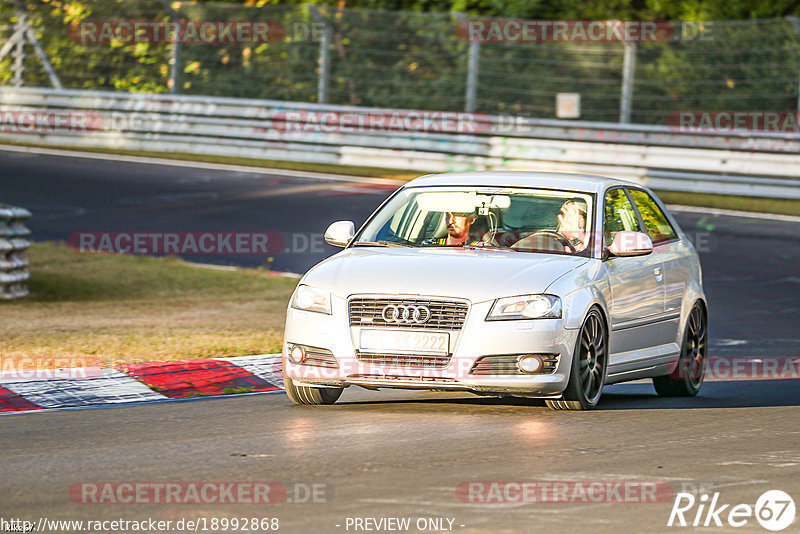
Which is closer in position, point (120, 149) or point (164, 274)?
point (164, 274)

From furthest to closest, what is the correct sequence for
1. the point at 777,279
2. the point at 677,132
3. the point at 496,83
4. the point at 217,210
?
the point at 496,83, the point at 677,132, the point at 217,210, the point at 777,279

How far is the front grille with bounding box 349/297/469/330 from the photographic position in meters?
8.60

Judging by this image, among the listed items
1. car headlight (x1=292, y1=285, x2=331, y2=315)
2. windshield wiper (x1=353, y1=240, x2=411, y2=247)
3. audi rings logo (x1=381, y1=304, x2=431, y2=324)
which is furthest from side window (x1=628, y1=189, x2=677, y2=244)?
car headlight (x1=292, y1=285, x2=331, y2=315)

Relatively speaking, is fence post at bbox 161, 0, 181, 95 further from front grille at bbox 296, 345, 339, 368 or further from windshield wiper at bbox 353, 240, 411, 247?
front grille at bbox 296, 345, 339, 368

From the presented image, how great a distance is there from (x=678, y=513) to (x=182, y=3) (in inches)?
953

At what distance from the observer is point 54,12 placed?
30609 millimetres

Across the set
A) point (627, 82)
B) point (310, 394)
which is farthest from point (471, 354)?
point (627, 82)

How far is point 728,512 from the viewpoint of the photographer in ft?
20.8

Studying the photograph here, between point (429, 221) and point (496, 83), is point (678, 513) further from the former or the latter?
point (496, 83)

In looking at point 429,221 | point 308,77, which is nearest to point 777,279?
point 429,221

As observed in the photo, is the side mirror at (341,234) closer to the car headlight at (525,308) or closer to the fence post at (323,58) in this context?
the car headlight at (525,308)

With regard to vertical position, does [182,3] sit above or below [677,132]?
above

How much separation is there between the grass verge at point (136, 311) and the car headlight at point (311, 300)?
234cm

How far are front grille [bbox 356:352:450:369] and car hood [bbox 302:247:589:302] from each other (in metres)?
0.36
